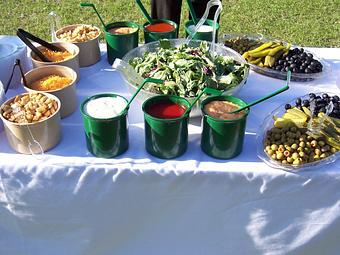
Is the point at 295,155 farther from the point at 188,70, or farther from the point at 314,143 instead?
the point at 188,70

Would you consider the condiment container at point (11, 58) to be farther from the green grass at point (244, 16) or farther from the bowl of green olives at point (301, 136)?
the green grass at point (244, 16)

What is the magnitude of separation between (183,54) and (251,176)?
441 mm

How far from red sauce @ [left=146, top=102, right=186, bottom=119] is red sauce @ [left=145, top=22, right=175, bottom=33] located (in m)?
0.47

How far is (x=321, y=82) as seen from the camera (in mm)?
1381

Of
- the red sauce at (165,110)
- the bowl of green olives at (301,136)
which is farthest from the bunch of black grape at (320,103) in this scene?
the red sauce at (165,110)

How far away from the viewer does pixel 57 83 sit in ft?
3.91

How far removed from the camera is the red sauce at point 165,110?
1.05m

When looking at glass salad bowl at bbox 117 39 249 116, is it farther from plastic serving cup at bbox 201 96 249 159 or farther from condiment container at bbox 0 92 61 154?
condiment container at bbox 0 92 61 154

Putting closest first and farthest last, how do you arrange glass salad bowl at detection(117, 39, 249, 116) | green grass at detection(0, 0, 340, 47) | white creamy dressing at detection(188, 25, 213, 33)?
glass salad bowl at detection(117, 39, 249, 116) → white creamy dressing at detection(188, 25, 213, 33) → green grass at detection(0, 0, 340, 47)

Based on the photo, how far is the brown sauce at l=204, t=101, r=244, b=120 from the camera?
3.42ft

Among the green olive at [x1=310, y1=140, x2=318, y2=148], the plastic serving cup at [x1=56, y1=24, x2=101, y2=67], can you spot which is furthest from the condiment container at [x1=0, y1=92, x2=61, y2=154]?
the green olive at [x1=310, y1=140, x2=318, y2=148]

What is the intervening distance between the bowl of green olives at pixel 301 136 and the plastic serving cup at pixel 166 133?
0.21 metres

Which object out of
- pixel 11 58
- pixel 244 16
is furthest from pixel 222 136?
pixel 244 16

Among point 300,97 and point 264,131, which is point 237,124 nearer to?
point 264,131
